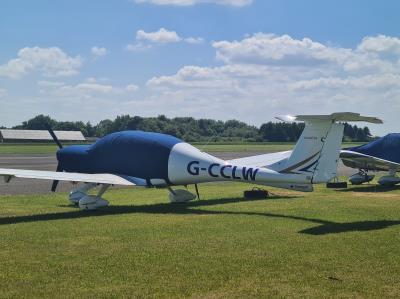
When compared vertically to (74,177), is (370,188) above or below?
below

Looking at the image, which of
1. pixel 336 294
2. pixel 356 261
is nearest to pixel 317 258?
pixel 356 261

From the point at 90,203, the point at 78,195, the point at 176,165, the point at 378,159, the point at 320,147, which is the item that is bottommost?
the point at 90,203

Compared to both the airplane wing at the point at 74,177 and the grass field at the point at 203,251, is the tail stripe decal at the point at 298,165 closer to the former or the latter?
the grass field at the point at 203,251

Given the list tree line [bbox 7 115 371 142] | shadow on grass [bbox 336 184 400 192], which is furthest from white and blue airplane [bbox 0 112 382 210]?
tree line [bbox 7 115 371 142]

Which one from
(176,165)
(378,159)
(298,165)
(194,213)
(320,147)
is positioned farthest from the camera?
(378,159)

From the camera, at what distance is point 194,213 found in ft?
45.2

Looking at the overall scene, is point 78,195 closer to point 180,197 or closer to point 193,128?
point 180,197

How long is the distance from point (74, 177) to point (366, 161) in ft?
43.7

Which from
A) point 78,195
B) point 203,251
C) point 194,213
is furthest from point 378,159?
point 203,251

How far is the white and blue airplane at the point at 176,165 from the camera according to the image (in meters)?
12.9

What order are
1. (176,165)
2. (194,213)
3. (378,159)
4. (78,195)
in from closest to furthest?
(194,213) < (176,165) < (78,195) < (378,159)

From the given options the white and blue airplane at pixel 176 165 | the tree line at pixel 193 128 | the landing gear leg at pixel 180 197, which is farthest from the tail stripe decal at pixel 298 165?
the tree line at pixel 193 128

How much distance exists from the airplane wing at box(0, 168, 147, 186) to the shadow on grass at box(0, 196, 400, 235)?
0.77 m

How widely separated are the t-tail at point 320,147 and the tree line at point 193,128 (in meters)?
87.5
